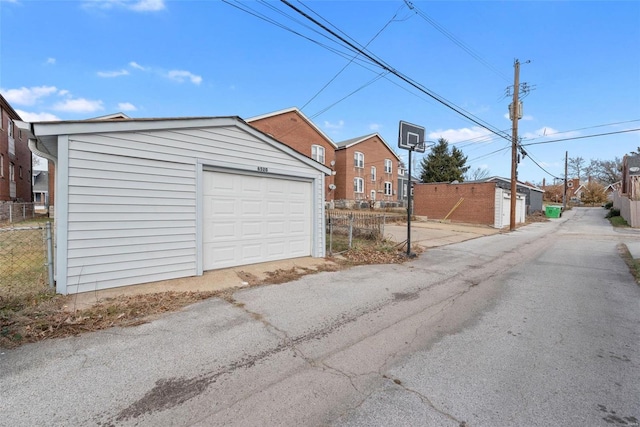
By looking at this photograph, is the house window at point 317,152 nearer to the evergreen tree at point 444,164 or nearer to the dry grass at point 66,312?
the evergreen tree at point 444,164

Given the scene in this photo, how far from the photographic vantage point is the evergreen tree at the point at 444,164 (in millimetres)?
38481

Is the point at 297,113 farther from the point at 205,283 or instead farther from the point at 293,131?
the point at 205,283

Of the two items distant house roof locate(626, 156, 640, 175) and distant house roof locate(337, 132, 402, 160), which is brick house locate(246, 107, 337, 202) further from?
distant house roof locate(626, 156, 640, 175)

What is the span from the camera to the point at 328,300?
5094mm

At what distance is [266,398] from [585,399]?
2.65 metres

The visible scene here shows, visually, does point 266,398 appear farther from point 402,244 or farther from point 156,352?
point 402,244

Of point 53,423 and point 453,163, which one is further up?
point 453,163

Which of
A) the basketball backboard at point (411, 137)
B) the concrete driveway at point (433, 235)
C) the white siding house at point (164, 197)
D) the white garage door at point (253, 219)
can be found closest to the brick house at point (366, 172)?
the concrete driveway at point (433, 235)

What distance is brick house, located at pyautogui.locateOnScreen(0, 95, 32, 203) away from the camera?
1859cm

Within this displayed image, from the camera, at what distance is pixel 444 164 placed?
3869cm

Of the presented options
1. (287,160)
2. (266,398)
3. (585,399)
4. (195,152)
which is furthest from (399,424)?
(287,160)

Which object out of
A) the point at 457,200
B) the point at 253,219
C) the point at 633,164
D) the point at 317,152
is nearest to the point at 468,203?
the point at 457,200

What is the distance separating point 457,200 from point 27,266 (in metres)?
24.4

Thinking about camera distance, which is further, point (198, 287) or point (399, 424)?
point (198, 287)
